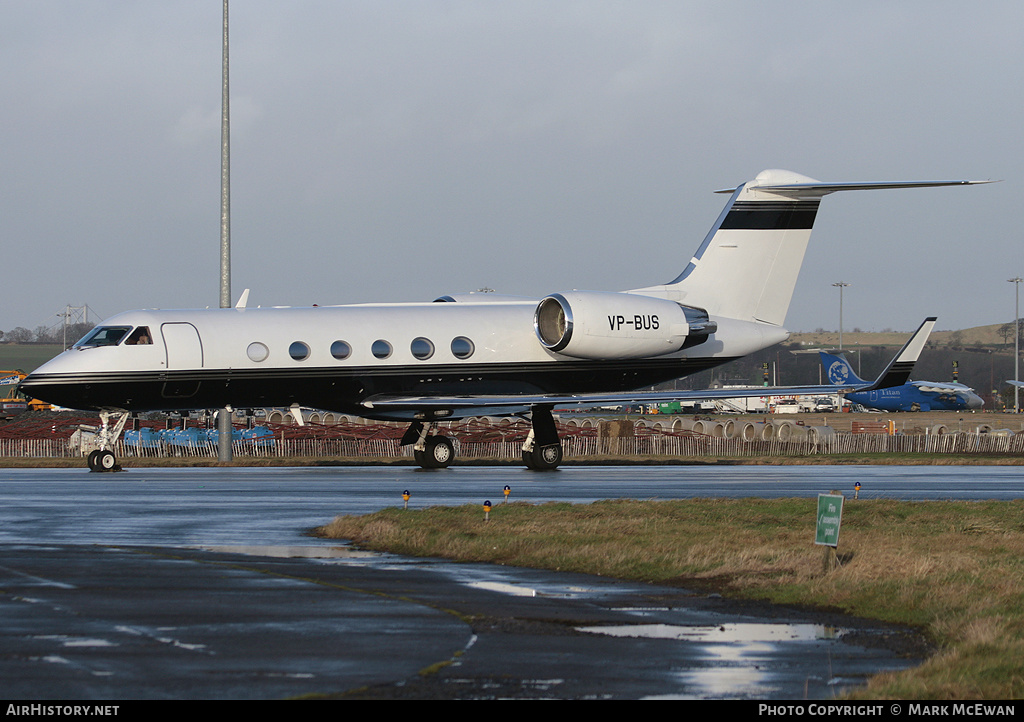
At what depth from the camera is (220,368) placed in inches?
1075

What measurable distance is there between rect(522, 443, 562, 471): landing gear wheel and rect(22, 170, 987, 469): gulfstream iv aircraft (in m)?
0.04

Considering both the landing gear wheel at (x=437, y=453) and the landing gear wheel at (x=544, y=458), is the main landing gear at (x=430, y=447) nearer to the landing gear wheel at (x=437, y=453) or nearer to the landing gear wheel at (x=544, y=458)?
the landing gear wheel at (x=437, y=453)

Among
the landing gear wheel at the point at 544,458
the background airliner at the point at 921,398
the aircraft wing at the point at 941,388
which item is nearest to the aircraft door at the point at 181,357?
the landing gear wheel at the point at 544,458

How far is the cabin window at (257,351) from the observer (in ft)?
90.3

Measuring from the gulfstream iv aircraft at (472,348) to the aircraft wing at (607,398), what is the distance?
0.16 ft

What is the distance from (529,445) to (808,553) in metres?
17.2

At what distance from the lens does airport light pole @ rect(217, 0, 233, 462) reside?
113ft

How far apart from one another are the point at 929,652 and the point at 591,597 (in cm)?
324

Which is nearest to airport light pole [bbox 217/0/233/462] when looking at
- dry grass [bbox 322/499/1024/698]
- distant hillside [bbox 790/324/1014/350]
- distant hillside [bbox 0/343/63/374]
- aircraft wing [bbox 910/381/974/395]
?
dry grass [bbox 322/499/1024/698]

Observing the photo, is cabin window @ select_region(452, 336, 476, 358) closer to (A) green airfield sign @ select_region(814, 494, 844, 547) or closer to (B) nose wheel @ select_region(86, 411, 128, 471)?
(B) nose wheel @ select_region(86, 411, 128, 471)

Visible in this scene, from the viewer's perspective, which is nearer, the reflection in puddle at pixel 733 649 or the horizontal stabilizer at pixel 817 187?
the reflection in puddle at pixel 733 649

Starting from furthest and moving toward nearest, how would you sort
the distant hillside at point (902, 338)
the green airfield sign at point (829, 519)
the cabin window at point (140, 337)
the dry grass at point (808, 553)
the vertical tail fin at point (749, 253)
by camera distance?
the distant hillside at point (902, 338), the vertical tail fin at point (749, 253), the cabin window at point (140, 337), the green airfield sign at point (829, 519), the dry grass at point (808, 553)
